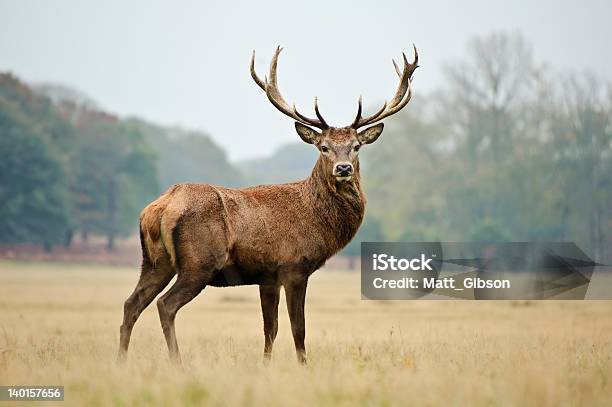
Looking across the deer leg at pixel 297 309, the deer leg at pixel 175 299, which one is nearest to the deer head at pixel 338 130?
the deer leg at pixel 297 309

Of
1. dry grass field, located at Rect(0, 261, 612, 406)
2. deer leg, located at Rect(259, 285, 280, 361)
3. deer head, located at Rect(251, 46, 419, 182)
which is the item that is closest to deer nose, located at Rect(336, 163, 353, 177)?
deer head, located at Rect(251, 46, 419, 182)

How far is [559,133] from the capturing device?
4712 centimetres

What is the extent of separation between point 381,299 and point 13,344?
17.2 metres

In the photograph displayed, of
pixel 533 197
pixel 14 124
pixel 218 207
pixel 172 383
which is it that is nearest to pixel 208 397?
pixel 172 383

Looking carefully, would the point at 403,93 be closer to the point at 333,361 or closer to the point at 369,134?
the point at 369,134

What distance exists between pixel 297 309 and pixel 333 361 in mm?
772

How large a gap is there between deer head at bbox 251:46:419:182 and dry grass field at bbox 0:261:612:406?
206cm

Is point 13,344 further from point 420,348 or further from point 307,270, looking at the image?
point 420,348

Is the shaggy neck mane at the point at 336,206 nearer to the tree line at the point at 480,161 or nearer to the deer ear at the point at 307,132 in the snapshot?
the deer ear at the point at 307,132

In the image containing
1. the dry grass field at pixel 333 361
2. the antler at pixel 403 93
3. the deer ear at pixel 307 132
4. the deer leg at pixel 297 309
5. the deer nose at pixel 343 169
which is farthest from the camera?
the antler at pixel 403 93

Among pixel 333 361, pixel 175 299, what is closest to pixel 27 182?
pixel 175 299

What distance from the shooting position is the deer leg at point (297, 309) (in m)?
10.8

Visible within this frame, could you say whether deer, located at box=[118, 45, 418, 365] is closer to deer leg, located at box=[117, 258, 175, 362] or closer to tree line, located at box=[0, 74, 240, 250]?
deer leg, located at box=[117, 258, 175, 362]

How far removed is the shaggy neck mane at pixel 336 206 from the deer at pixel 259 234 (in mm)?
11
